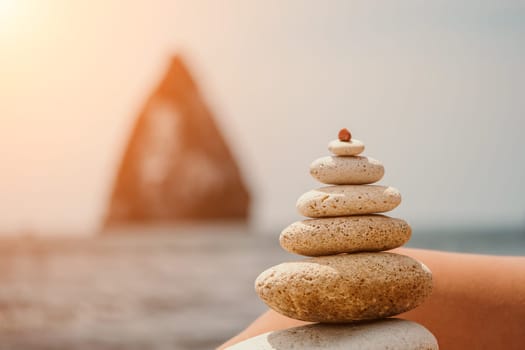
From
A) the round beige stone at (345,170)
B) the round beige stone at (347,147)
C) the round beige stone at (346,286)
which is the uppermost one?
the round beige stone at (347,147)

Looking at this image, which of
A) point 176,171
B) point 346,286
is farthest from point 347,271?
point 176,171

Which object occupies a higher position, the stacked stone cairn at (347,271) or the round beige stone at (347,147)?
the round beige stone at (347,147)

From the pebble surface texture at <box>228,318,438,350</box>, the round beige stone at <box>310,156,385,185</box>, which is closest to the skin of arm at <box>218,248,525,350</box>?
the pebble surface texture at <box>228,318,438,350</box>

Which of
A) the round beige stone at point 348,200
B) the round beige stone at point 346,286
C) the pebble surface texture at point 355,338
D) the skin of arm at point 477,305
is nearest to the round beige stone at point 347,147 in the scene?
the round beige stone at point 348,200

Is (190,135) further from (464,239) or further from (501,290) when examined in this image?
(501,290)

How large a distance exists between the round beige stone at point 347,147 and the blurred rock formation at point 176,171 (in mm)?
30853

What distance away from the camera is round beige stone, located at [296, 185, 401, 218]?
2.76 metres

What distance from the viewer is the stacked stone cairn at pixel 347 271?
8.79ft

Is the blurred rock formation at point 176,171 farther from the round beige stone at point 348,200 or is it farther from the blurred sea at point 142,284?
the round beige stone at point 348,200

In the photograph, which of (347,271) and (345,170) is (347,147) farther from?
(347,271)

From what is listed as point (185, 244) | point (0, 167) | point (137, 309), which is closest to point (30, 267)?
point (0, 167)

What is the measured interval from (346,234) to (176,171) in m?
32.6

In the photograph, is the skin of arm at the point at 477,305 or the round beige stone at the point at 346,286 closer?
the round beige stone at the point at 346,286

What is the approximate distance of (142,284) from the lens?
19.9 metres
